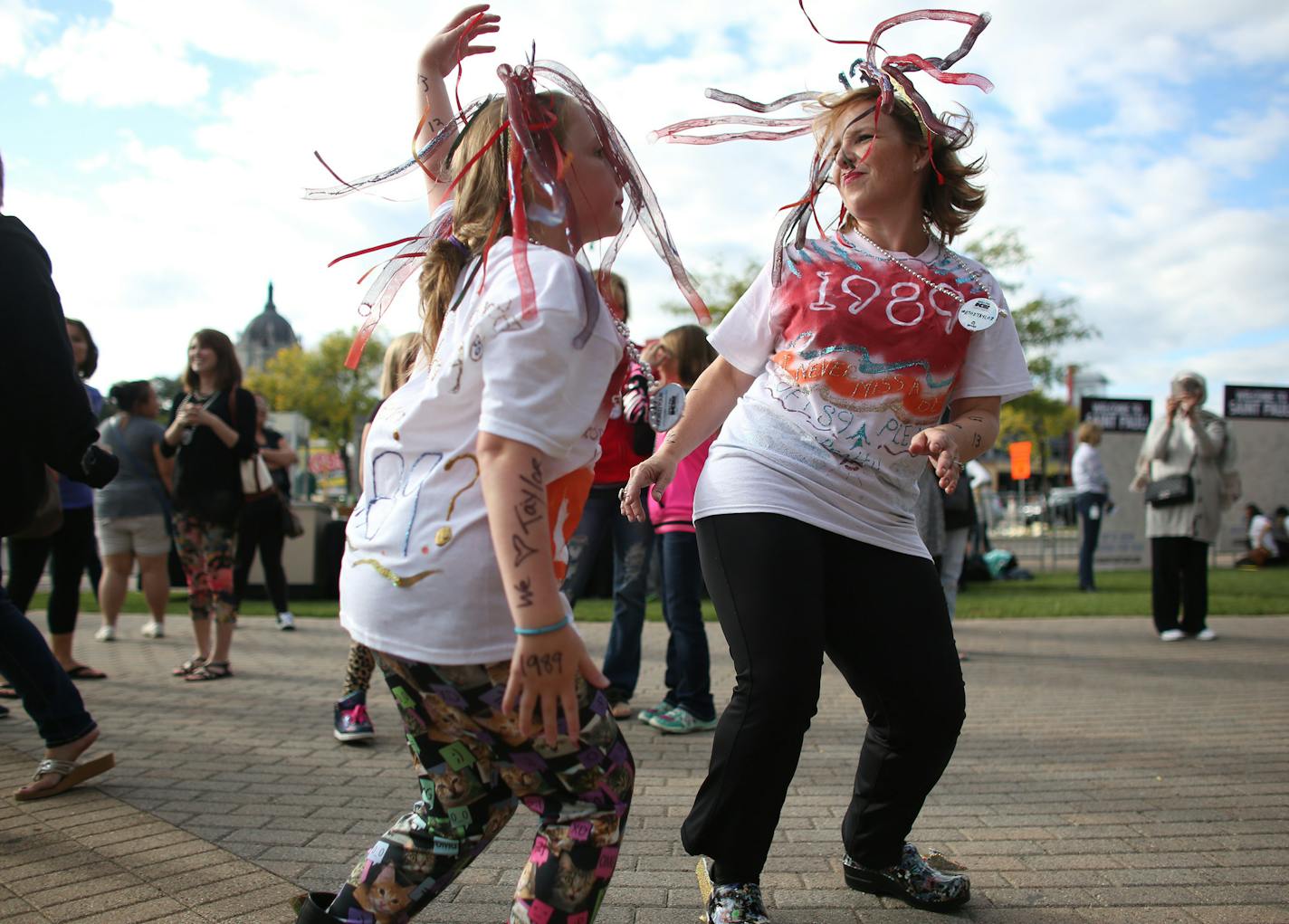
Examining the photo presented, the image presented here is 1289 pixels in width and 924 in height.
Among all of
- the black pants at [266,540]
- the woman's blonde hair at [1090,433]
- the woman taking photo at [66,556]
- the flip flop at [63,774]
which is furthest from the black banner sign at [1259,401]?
the flip flop at [63,774]

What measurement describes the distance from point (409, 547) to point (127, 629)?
8337mm

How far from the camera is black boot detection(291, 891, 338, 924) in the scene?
181cm

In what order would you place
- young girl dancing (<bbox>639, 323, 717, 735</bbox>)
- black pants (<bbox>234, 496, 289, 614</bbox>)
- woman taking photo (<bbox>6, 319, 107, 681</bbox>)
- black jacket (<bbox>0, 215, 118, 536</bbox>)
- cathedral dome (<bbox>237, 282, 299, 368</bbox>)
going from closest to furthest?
black jacket (<bbox>0, 215, 118, 536</bbox>), young girl dancing (<bbox>639, 323, 717, 735</bbox>), woman taking photo (<bbox>6, 319, 107, 681</bbox>), black pants (<bbox>234, 496, 289, 614</bbox>), cathedral dome (<bbox>237, 282, 299, 368</bbox>)

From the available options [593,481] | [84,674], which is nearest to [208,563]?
[84,674]

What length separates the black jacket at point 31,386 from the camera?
3.21 meters

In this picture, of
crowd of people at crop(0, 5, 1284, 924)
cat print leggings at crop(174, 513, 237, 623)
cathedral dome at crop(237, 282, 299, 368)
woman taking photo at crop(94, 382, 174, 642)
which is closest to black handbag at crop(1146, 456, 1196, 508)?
crowd of people at crop(0, 5, 1284, 924)

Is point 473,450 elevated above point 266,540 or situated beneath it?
elevated above

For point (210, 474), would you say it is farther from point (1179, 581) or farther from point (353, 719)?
point (1179, 581)

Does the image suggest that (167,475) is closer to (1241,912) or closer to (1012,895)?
(1012,895)

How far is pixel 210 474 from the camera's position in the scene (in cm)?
626

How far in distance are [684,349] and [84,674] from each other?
414 cm

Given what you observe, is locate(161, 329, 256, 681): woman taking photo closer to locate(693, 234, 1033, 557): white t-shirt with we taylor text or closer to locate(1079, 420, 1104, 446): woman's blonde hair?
locate(693, 234, 1033, 557): white t-shirt with we taylor text

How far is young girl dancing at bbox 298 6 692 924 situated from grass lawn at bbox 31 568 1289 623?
7.93 metres

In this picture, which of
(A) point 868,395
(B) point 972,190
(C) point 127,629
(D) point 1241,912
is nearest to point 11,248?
(A) point 868,395
